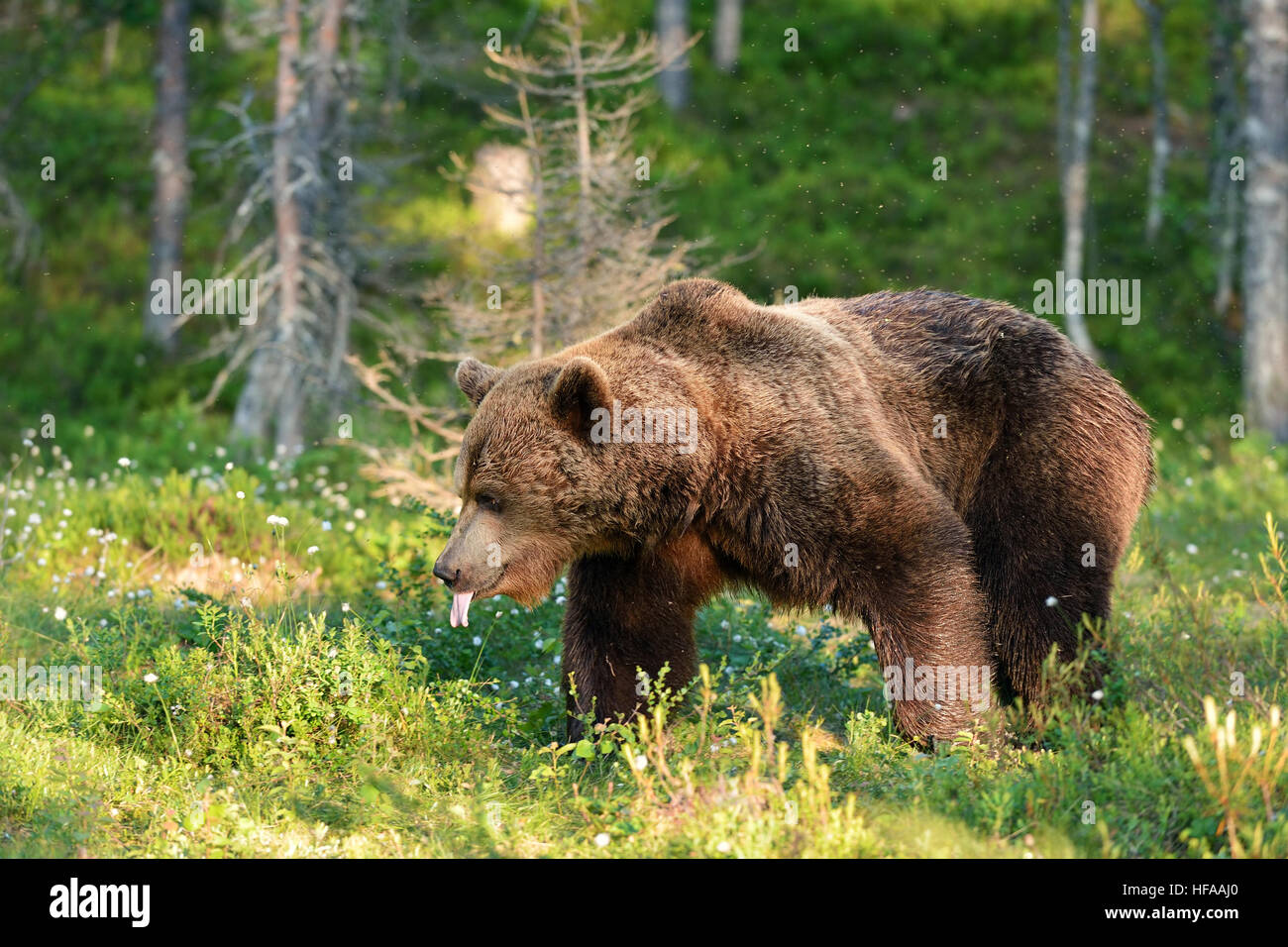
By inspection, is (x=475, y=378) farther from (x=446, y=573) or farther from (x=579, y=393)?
(x=446, y=573)

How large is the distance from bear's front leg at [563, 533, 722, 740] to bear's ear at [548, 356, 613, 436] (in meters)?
0.67

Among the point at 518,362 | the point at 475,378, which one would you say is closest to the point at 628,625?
the point at 475,378

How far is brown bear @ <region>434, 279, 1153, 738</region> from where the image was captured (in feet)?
16.7

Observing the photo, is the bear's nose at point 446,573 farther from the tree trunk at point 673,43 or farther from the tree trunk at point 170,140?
the tree trunk at point 673,43

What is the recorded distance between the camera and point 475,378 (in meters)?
5.52

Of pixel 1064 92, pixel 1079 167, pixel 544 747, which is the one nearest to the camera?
pixel 544 747

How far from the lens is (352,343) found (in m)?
16.7

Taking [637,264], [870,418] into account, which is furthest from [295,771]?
[637,264]

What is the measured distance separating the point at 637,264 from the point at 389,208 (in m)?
9.90

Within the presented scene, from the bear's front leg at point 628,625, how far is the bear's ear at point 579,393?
0.67 meters

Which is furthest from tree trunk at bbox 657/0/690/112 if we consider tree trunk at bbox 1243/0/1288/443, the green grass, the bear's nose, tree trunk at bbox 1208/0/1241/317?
the bear's nose

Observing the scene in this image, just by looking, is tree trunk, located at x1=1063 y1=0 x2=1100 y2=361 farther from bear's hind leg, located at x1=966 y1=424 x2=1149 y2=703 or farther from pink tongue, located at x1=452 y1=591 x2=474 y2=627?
pink tongue, located at x1=452 y1=591 x2=474 y2=627

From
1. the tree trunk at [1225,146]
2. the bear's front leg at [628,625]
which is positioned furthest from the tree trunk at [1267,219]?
the bear's front leg at [628,625]

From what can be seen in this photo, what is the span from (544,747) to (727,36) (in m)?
18.8
